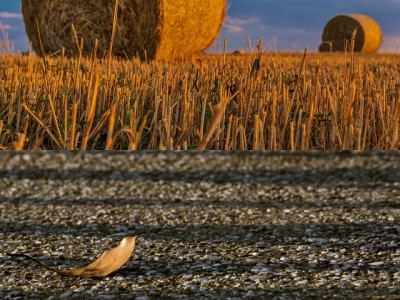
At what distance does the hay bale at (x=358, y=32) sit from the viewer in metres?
12.5

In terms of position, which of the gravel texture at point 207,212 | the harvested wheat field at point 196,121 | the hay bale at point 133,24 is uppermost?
the hay bale at point 133,24

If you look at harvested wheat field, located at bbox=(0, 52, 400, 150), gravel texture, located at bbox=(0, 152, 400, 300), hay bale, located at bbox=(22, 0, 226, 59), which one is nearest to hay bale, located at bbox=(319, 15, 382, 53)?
hay bale, located at bbox=(22, 0, 226, 59)

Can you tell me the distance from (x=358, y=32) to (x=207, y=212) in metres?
11.1

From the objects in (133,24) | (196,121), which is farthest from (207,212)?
(133,24)

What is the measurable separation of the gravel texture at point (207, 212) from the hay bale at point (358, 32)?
1049 centimetres

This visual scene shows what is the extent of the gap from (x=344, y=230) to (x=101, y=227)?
0.85 meters

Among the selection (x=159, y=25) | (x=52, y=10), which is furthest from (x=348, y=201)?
(x=52, y=10)

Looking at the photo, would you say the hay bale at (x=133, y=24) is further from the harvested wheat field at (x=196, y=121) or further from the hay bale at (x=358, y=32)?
the hay bale at (x=358, y=32)

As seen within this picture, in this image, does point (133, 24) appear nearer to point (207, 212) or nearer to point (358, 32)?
point (207, 212)

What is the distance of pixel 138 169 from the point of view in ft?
7.62

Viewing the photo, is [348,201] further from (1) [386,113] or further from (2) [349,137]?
(1) [386,113]

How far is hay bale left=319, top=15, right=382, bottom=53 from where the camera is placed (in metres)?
12.5

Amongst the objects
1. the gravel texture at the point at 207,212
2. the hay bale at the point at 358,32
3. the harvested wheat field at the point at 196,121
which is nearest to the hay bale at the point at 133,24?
the harvested wheat field at the point at 196,121

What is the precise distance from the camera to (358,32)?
12625 millimetres
